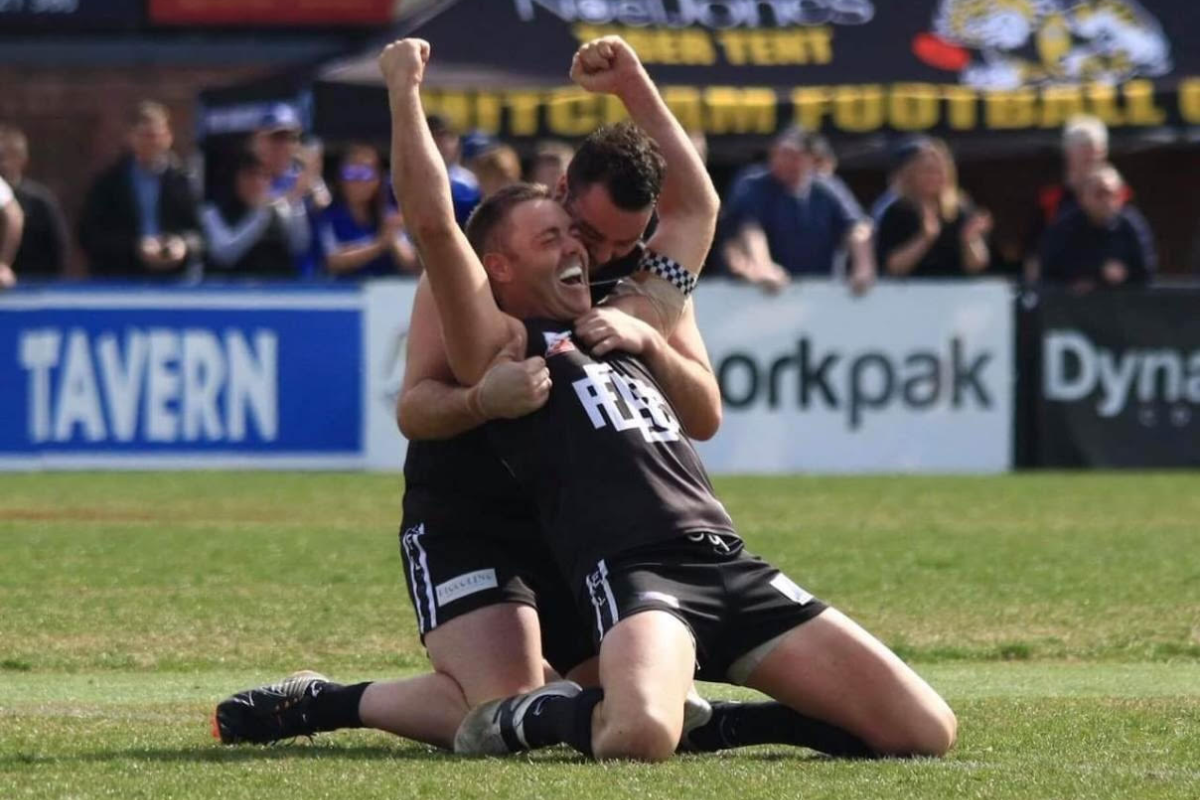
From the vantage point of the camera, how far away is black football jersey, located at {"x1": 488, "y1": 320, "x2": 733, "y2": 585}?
649 cm

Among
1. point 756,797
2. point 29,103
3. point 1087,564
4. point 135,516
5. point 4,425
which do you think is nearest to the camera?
point 756,797

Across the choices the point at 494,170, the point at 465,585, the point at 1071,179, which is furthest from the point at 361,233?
the point at 465,585

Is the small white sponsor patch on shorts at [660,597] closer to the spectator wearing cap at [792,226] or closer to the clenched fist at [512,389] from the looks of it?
the clenched fist at [512,389]

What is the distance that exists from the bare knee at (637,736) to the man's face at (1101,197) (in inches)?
437

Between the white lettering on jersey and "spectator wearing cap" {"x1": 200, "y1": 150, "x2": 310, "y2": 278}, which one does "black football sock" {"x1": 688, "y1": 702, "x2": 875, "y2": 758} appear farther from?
"spectator wearing cap" {"x1": 200, "y1": 150, "x2": 310, "y2": 278}

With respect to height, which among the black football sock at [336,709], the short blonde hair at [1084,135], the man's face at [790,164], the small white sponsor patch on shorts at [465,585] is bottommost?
the black football sock at [336,709]

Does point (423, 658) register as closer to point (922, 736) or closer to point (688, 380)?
point (688, 380)

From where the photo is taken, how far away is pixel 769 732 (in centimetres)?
659

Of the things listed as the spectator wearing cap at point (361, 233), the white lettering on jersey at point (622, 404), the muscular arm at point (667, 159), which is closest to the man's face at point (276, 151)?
the spectator wearing cap at point (361, 233)

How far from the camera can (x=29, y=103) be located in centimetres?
2466

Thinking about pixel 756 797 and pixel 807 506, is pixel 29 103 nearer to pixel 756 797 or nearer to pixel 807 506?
pixel 807 506

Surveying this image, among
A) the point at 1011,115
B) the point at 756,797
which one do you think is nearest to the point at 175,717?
the point at 756,797

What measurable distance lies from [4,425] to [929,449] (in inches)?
233

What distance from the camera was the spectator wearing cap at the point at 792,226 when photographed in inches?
645
